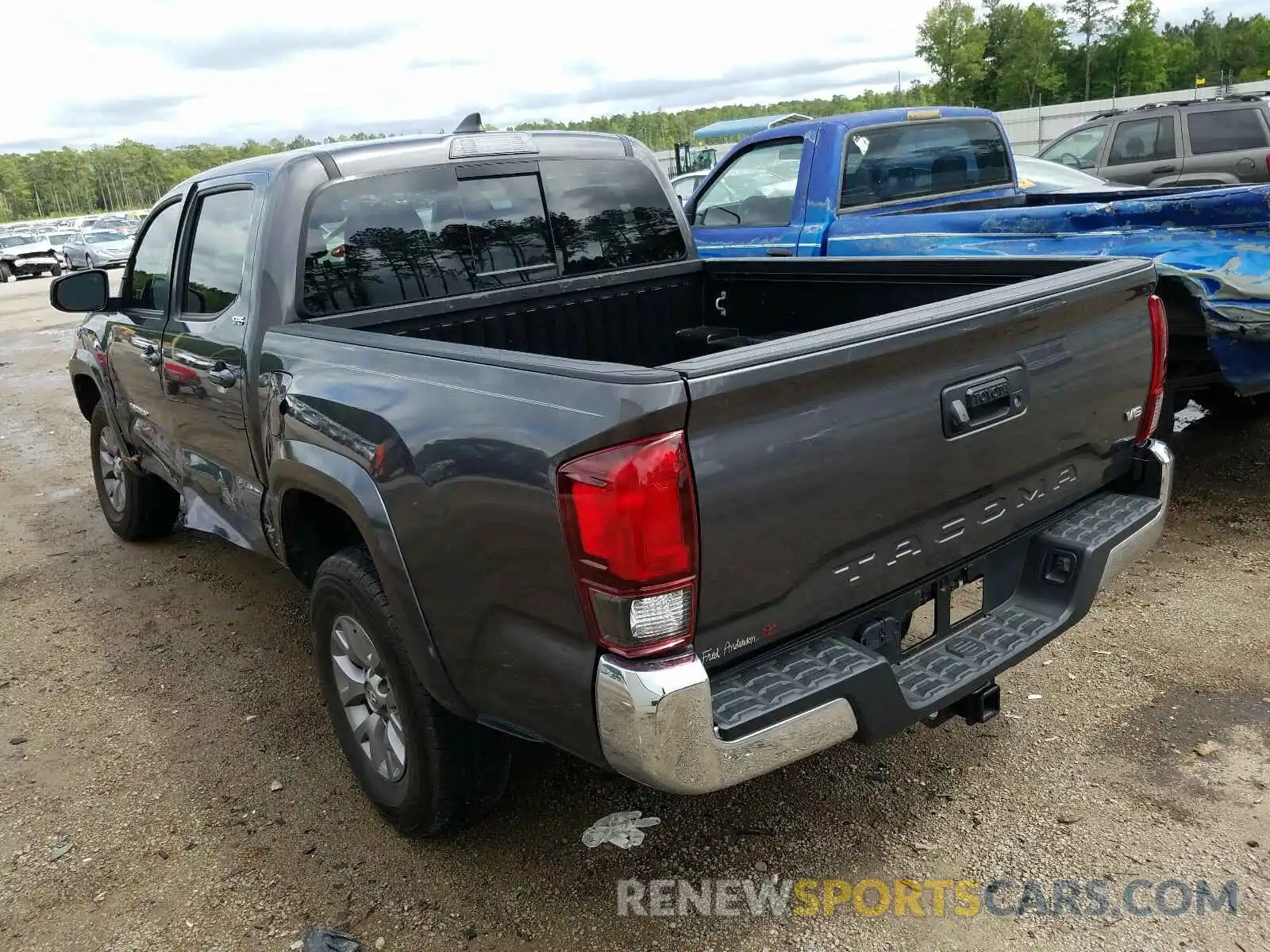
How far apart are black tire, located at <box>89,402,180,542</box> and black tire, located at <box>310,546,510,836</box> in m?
2.93

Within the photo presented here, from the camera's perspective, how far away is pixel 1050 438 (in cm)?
274

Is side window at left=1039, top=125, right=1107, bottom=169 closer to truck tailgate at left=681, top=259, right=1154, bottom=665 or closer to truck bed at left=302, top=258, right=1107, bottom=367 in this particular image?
truck bed at left=302, top=258, right=1107, bottom=367

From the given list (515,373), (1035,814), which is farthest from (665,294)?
(1035,814)

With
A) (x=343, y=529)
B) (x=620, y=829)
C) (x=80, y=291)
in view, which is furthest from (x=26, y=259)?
(x=620, y=829)

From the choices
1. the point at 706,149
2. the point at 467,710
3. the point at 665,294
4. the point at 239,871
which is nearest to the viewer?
the point at 467,710

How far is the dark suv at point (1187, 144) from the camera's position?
39.0 feet

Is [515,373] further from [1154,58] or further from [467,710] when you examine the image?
→ [1154,58]

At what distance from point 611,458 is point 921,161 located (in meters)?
5.57

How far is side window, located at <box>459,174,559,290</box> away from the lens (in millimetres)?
3740

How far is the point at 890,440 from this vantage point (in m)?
2.31

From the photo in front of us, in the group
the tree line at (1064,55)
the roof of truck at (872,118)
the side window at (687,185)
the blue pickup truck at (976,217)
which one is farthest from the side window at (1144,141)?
the tree line at (1064,55)

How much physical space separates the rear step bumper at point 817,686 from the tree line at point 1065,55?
7372cm

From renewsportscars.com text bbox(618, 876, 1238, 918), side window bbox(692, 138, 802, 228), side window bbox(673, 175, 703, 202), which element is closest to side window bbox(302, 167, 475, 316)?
renewsportscars.com text bbox(618, 876, 1238, 918)

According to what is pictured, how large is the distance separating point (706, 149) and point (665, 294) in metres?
26.5
